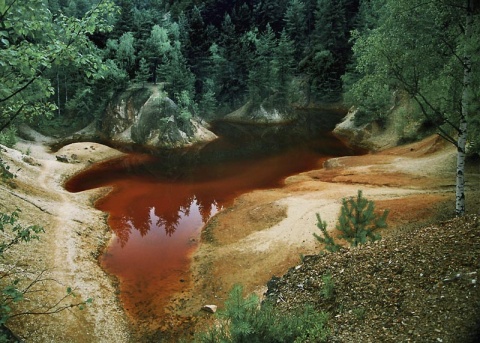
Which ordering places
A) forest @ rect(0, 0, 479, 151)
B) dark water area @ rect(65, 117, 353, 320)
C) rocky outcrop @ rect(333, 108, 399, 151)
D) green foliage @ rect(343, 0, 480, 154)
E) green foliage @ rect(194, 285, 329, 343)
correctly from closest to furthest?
forest @ rect(0, 0, 479, 151), green foliage @ rect(194, 285, 329, 343), green foliage @ rect(343, 0, 480, 154), dark water area @ rect(65, 117, 353, 320), rocky outcrop @ rect(333, 108, 399, 151)

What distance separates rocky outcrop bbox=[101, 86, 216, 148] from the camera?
151 ft

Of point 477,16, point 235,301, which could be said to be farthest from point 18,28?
point 477,16

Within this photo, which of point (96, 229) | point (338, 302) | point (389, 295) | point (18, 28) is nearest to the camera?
point (18, 28)

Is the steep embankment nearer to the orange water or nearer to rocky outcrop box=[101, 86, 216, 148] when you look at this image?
the orange water

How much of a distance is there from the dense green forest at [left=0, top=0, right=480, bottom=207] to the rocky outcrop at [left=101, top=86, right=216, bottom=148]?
73.6 inches

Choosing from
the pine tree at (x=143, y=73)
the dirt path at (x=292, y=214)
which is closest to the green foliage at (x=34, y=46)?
the dirt path at (x=292, y=214)

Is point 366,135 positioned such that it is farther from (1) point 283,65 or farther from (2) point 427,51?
(2) point 427,51

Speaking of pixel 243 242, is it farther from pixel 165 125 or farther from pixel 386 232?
pixel 165 125

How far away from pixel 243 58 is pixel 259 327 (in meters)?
62.5

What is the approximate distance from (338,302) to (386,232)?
9.03 meters

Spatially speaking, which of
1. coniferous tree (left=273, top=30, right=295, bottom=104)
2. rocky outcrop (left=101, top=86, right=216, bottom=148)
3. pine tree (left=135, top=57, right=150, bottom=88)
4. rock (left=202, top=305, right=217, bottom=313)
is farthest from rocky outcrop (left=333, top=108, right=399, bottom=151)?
rock (left=202, top=305, right=217, bottom=313)

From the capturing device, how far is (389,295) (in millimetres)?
8156

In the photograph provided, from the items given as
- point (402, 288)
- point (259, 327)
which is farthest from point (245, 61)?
point (259, 327)

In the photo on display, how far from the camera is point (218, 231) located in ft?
72.5
